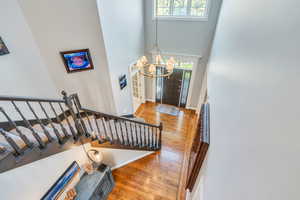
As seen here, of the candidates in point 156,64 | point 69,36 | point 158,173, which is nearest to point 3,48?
point 69,36

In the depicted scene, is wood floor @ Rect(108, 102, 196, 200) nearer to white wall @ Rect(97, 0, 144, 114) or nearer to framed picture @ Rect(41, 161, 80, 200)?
framed picture @ Rect(41, 161, 80, 200)

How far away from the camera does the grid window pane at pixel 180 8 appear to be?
423 centimetres

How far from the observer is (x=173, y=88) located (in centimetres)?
577

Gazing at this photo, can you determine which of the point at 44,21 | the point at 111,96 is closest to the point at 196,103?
the point at 111,96

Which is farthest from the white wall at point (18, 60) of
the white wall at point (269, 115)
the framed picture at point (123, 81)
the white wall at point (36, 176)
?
the white wall at point (269, 115)

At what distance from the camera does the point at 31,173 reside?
1.79m

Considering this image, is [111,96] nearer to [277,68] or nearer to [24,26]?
[24,26]

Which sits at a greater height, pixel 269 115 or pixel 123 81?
pixel 269 115

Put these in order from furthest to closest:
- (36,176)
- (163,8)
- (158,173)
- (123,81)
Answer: (163,8), (123,81), (158,173), (36,176)

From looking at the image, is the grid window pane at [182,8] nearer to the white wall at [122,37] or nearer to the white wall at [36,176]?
the white wall at [122,37]

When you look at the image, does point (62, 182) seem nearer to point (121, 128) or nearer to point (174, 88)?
point (121, 128)

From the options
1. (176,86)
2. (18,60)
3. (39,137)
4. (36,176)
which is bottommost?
(176,86)

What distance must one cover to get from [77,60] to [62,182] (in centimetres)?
265

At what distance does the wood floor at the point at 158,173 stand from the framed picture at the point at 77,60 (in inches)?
116
